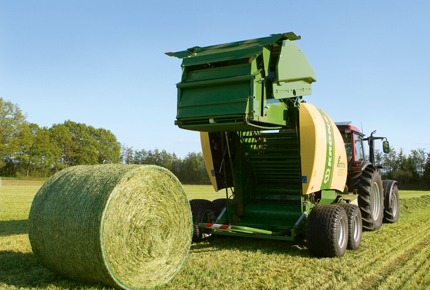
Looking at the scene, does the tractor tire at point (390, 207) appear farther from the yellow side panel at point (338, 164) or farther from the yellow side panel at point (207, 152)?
the yellow side panel at point (207, 152)

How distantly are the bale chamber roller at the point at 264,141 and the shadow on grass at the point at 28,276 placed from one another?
104 inches

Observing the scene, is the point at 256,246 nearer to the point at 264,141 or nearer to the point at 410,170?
the point at 264,141

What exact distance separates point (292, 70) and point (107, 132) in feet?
199

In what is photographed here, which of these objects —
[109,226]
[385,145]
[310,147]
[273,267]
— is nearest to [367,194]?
[385,145]

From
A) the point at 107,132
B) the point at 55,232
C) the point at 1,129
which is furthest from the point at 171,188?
the point at 107,132

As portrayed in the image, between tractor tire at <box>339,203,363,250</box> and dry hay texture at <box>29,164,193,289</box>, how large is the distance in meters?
3.09

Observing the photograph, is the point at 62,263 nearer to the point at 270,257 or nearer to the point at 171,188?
the point at 171,188

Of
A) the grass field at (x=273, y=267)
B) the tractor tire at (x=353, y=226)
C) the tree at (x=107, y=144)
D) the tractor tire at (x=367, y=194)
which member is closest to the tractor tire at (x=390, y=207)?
the tractor tire at (x=367, y=194)

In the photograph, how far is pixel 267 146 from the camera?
7.39m

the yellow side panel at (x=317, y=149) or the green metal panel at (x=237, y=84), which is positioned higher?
the green metal panel at (x=237, y=84)

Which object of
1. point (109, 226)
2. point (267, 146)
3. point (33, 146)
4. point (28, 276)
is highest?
point (33, 146)

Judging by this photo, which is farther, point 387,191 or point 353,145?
point 387,191

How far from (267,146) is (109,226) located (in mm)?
3914

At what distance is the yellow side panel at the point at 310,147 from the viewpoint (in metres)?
6.40
